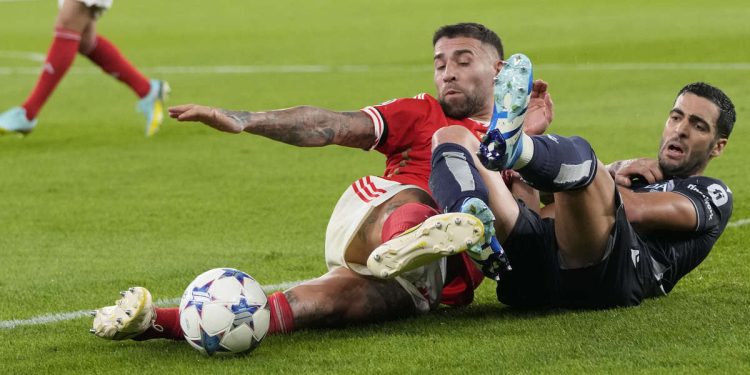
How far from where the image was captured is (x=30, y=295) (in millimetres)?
6125

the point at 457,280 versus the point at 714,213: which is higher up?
the point at 714,213

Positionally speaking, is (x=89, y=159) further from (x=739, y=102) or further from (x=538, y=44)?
(x=538, y=44)

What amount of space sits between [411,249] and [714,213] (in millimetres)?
1575

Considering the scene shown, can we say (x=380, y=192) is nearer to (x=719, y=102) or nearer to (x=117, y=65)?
(x=719, y=102)

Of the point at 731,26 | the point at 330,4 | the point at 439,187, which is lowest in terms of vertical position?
the point at 330,4

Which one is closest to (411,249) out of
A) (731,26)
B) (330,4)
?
(731,26)

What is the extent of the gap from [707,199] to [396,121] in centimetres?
130

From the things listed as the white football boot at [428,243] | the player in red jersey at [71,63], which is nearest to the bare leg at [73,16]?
the player in red jersey at [71,63]

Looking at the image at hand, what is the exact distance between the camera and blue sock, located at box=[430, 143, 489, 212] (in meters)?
4.59

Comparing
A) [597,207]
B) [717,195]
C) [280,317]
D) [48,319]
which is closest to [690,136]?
[717,195]

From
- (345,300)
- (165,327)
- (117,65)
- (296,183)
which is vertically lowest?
(296,183)

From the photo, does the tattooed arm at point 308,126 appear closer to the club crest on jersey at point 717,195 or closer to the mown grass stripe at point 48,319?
the mown grass stripe at point 48,319

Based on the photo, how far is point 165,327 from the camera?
4852 millimetres

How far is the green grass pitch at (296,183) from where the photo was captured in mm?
4617
